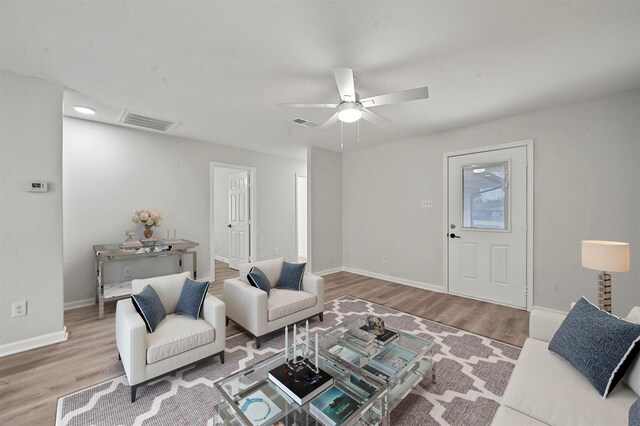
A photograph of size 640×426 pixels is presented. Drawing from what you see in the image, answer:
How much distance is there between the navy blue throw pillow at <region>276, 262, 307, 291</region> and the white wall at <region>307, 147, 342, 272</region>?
6.49 ft

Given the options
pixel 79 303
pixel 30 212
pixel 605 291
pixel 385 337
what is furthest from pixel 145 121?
pixel 605 291

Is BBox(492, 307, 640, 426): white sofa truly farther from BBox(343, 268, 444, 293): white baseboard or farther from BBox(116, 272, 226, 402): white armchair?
BBox(343, 268, 444, 293): white baseboard

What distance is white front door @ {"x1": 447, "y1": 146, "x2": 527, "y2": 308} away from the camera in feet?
11.9

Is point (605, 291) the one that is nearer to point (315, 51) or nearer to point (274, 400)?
point (274, 400)

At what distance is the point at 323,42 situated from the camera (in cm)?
202

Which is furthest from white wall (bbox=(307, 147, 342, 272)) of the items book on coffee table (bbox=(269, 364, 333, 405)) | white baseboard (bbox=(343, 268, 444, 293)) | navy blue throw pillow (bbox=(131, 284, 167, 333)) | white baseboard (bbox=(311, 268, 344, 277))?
book on coffee table (bbox=(269, 364, 333, 405))

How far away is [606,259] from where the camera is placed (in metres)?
1.96

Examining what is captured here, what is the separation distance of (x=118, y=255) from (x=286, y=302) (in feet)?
7.51

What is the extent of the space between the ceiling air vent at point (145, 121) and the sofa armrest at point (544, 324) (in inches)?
176

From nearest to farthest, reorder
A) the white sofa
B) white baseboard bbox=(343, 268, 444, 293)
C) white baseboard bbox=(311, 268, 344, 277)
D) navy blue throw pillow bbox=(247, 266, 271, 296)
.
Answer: the white sofa, navy blue throw pillow bbox=(247, 266, 271, 296), white baseboard bbox=(343, 268, 444, 293), white baseboard bbox=(311, 268, 344, 277)

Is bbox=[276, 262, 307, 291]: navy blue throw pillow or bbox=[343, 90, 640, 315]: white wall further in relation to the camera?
bbox=[276, 262, 307, 291]: navy blue throw pillow

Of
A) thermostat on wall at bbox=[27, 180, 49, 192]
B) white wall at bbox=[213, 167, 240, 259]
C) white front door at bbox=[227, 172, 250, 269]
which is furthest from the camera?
white wall at bbox=[213, 167, 240, 259]

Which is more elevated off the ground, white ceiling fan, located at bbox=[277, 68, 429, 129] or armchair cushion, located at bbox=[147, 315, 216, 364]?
white ceiling fan, located at bbox=[277, 68, 429, 129]

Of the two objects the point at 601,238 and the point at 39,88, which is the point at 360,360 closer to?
the point at 601,238
